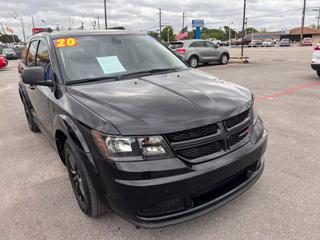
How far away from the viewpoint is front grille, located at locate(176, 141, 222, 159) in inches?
80.0

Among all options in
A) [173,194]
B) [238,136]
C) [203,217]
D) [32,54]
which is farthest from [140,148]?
[32,54]

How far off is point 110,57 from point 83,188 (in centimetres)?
155

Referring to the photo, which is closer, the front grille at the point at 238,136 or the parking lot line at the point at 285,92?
the front grille at the point at 238,136

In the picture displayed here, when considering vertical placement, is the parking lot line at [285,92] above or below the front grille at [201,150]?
below

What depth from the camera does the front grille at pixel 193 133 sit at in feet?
6.63

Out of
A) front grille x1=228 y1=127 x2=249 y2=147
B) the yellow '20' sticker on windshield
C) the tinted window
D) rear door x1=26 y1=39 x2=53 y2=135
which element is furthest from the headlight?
the tinted window

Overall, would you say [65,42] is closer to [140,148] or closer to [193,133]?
[140,148]

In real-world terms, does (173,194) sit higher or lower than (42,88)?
lower

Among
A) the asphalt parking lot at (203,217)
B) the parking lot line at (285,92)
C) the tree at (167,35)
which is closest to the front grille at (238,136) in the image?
the asphalt parking lot at (203,217)

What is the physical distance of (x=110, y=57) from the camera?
10.5 feet

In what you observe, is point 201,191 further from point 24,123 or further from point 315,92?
point 315,92

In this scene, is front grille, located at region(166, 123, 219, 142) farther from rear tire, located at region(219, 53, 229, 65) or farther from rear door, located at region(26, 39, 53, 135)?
rear tire, located at region(219, 53, 229, 65)

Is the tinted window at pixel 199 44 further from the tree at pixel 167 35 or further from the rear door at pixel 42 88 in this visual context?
the tree at pixel 167 35

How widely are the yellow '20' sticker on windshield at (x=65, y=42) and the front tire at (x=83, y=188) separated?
1.25 meters
